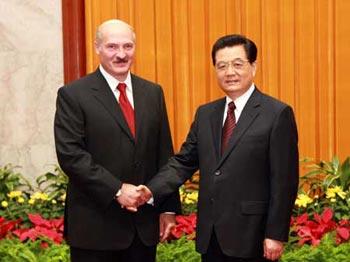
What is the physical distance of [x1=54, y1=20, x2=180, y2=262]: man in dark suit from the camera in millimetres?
3055

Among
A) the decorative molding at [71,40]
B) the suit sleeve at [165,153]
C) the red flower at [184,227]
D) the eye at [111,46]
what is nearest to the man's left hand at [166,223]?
the suit sleeve at [165,153]

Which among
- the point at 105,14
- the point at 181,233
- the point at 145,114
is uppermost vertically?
the point at 105,14

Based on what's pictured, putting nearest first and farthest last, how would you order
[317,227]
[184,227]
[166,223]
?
[166,223] → [317,227] → [184,227]

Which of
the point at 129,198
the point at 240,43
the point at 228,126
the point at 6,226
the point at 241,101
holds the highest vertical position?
the point at 240,43

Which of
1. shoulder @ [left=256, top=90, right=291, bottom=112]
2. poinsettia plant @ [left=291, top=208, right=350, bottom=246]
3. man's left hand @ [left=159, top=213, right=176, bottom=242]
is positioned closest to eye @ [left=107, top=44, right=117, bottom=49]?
shoulder @ [left=256, top=90, right=291, bottom=112]

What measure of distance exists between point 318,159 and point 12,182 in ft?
7.29

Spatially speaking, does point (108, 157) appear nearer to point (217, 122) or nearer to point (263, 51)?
point (217, 122)

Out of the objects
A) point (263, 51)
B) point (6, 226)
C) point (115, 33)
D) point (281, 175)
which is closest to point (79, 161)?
point (115, 33)

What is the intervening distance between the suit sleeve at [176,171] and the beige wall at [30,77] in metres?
2.33

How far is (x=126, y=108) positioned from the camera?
3.21m

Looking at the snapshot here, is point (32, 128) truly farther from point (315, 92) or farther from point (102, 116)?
point (102, 116)

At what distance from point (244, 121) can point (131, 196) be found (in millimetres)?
561

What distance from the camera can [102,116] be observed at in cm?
313

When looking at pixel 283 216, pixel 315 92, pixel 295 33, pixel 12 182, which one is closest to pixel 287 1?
pixel 295 33
